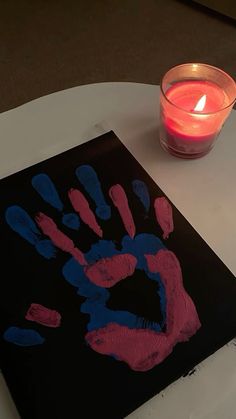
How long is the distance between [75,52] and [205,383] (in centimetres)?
127

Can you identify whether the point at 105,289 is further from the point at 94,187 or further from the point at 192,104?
the point at 192,104

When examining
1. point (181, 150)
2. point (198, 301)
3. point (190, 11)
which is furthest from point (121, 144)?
point (190, 11)

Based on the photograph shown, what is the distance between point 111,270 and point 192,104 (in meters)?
0.27

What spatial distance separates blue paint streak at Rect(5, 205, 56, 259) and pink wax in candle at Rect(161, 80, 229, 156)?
23 cm

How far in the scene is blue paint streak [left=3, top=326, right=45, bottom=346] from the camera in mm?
462

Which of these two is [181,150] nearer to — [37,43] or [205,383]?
[205,383]

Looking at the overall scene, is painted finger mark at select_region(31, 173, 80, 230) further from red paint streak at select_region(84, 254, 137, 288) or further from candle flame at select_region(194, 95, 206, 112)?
candle flame at select_region(194, 95, 206, 112)

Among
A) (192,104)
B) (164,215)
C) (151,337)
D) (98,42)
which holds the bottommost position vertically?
(151,337)

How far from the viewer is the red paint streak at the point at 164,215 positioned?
0.54 m

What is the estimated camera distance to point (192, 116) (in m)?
A: 0.55

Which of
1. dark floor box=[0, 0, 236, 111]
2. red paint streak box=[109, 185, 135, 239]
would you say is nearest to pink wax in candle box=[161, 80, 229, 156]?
red paint streak box=[109, 185, 135, 239]

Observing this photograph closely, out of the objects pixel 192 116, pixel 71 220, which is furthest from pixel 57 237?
pixel 192 116

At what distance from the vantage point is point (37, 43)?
1.48 meters

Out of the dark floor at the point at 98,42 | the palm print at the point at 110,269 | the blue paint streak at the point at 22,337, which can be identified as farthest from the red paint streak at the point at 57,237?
the dark floor at the point at 98,42
